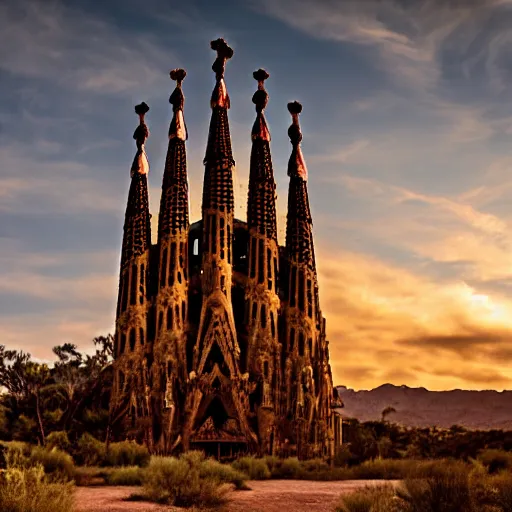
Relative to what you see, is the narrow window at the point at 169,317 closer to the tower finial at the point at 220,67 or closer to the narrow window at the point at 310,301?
the narrow window at the point at 310,301

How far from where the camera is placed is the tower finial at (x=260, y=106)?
164 feet

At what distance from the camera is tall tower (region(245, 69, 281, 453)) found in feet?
141

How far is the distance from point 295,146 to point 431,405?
14191 cm

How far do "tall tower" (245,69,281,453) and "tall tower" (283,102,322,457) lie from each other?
0.97 meters

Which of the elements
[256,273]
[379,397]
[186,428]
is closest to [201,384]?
[186,428]

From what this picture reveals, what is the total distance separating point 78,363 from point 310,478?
35.3 meters

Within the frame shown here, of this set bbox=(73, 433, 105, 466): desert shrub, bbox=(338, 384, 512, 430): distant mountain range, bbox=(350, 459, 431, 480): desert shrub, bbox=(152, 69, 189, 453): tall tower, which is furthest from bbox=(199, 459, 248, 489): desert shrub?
bbox=(338, 384, 512, 430): distant mountain range

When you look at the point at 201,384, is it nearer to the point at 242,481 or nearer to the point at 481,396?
the point at 242,481

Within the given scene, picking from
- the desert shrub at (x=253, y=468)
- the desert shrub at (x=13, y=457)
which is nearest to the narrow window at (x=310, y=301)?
the desert shrub at (x=253, y=468)

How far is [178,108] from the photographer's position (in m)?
49.9

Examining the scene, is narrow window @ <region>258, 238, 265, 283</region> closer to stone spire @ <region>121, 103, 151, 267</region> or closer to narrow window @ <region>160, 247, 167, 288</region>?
narrow window @ <region>160, 247, 167, 288</region>

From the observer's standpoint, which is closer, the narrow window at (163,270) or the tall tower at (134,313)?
the tall tower at (134,313)

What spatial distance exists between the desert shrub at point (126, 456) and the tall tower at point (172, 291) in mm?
6803

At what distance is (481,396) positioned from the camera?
189750 millimetres
